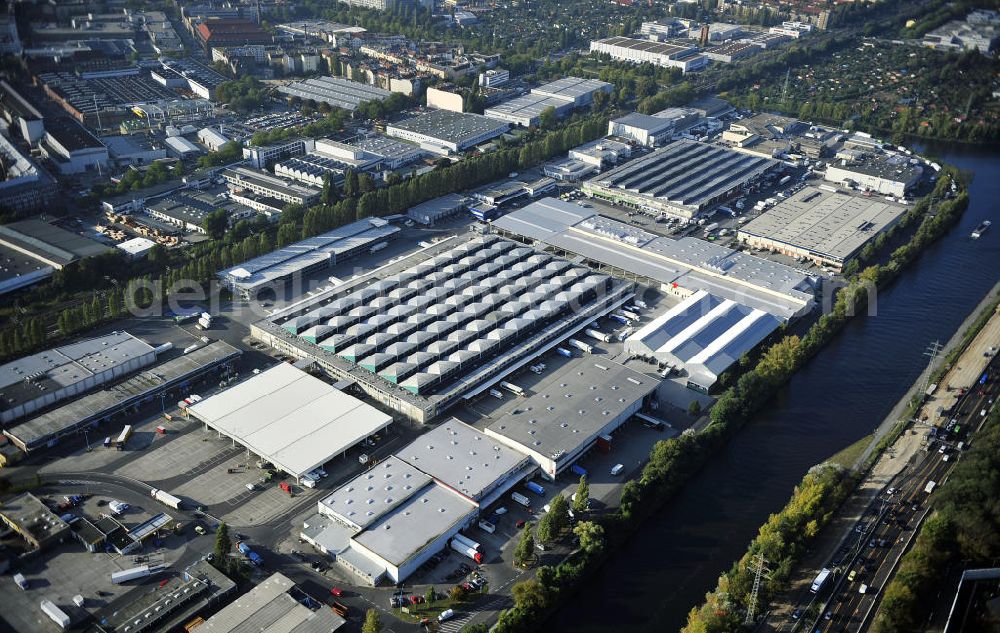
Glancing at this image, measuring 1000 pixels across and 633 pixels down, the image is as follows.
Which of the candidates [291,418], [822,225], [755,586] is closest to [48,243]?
[291,418]

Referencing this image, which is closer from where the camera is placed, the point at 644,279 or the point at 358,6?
the point at 644,279

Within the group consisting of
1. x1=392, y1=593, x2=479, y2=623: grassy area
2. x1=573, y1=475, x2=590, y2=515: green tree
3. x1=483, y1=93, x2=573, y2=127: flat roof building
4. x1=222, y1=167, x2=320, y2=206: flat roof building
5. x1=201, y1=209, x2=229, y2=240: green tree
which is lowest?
x1=392, y1=593, x2=479, y2=623: grassy area

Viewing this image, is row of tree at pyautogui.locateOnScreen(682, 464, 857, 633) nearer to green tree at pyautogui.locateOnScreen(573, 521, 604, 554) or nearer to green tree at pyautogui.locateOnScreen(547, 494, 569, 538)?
green tree at pyautogui.locateOnScreen(573, 521, 604, 554)

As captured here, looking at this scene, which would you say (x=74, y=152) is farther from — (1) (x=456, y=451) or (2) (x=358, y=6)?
(2) (x=358, y=6)

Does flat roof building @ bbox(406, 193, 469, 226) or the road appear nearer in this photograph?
the road

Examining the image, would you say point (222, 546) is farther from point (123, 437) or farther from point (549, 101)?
point (549, 101)

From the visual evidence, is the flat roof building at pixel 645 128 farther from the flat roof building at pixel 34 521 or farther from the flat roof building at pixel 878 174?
the flat roof building at pixel 34 521

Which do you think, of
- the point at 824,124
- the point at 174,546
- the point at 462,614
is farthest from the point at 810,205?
the point at 174,546

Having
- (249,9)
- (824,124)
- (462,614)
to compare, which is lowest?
(462,614)

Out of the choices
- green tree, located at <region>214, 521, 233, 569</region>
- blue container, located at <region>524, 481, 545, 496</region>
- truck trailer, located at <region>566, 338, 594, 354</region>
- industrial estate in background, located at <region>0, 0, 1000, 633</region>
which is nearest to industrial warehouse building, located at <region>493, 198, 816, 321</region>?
industrial estate in background, located at <region>0, 0, 1000, 633</region>
